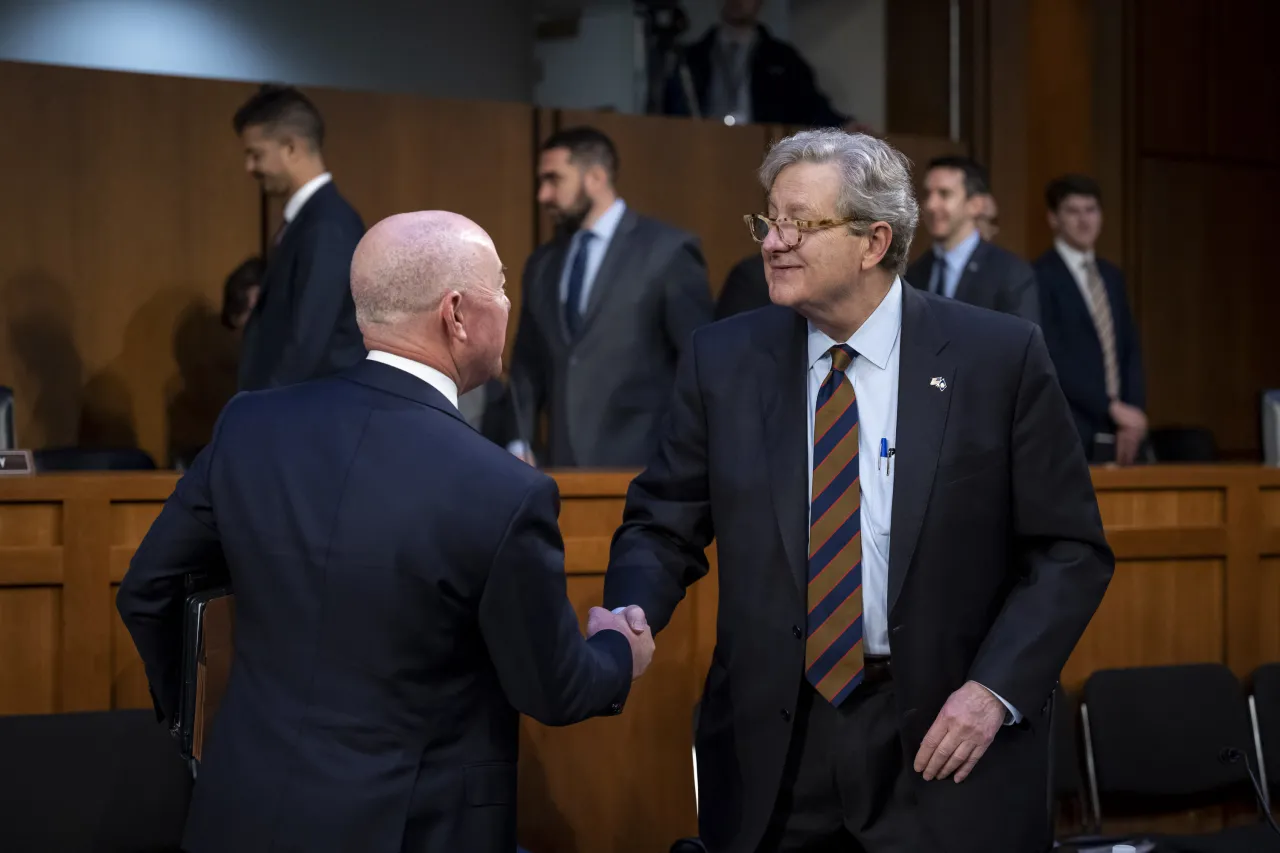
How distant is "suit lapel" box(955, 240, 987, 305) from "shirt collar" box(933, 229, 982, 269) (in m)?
0.03

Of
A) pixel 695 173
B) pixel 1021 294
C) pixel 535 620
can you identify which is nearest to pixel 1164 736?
pixel 1021 294

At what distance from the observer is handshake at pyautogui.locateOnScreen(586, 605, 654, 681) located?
2305mm

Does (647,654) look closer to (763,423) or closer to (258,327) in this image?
(763,423)

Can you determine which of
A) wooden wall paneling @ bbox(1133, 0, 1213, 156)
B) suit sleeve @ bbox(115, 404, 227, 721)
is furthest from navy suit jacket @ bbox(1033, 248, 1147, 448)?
suit sleeve @ bbox(115, 404, 227, 721)

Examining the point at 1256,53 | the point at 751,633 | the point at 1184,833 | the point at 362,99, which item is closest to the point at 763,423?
the point at 751,633

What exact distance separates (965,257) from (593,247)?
126 centimetres

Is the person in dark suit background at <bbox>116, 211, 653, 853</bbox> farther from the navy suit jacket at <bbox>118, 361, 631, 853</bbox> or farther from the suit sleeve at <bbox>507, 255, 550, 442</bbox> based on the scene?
the suit sleeve at <bbox>507, 255, 550, 442</bbox>

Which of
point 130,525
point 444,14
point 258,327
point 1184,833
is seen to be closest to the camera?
point 130,525

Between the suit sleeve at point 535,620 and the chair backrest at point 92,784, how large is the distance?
1281 millimetres

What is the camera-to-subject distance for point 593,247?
5.07m

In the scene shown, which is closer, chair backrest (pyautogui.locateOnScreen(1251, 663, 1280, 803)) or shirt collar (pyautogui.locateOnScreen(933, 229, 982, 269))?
chair backrest (pyautogui.locateOnScreen(1251, 663, 1280, 803))

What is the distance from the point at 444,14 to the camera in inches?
294

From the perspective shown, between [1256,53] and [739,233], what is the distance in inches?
135

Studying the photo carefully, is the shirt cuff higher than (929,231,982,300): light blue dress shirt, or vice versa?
(929,231,982,300): light blue dress shirt
